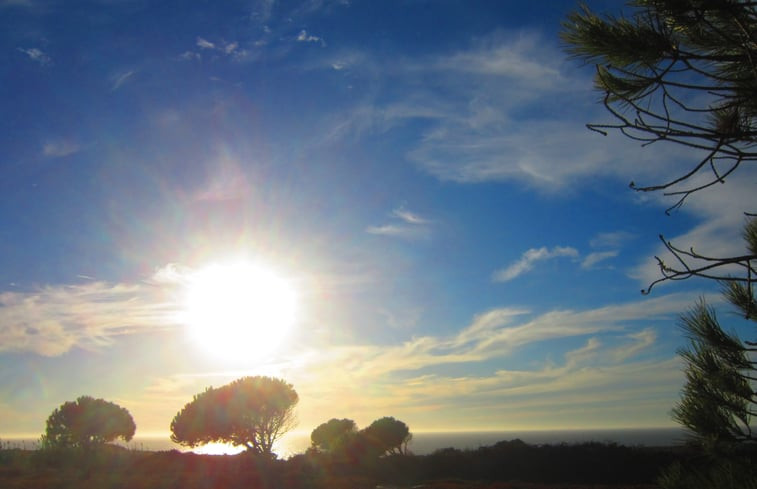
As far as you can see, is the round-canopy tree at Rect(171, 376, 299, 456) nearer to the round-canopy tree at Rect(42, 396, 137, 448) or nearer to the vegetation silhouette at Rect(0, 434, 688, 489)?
the vegetation silhouette at Rect(0, 434, 688, 489)

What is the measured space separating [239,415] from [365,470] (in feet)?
39.5

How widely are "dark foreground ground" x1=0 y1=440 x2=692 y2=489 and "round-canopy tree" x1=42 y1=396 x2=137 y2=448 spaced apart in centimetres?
732

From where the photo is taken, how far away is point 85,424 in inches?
1795

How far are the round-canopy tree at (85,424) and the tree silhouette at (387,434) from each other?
85.4ft

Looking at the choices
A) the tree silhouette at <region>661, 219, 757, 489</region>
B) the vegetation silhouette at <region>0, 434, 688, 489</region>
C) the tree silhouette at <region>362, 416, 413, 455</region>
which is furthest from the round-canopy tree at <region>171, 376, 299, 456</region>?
the tree silhouette at <region>661, 219, 757, 489</region>

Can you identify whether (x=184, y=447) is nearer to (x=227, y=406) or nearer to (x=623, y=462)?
(x=227, y=406)

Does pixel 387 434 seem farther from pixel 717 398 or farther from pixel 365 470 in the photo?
pixel 717 398

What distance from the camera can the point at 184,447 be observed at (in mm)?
42125

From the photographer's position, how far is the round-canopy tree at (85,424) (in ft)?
146

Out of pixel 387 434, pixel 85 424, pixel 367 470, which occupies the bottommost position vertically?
pixel 367 470

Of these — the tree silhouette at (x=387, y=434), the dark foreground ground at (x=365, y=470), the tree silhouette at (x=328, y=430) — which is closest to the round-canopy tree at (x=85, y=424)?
the dark foreground ground at (x=365, y=470)

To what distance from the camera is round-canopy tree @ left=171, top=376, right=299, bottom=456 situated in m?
39.6

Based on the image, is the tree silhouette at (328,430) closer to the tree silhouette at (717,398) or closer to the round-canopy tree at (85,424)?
the round-canopy tree at (85,424)

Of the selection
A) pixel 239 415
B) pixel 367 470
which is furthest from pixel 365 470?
pixel 239 415
